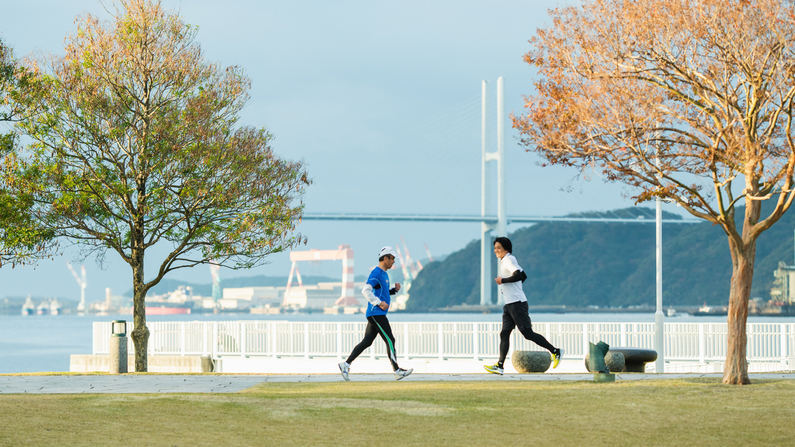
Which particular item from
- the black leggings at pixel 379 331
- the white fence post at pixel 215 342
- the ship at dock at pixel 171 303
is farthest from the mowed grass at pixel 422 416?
the ship at dock at pixel 171 303

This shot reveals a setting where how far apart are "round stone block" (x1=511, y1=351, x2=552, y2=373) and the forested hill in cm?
8729

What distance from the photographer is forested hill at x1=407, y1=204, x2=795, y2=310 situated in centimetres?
9962

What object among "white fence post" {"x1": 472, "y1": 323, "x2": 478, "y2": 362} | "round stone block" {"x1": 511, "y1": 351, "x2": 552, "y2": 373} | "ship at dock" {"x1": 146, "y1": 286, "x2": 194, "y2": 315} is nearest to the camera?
"round stone block" {"x1": 511, "y1": 351, "x2": 552, "y2": 373}

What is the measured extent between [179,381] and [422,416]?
487cm

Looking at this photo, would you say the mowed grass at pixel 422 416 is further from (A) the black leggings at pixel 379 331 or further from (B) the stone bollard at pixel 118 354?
(B) the stone bollard at pixel 118 354

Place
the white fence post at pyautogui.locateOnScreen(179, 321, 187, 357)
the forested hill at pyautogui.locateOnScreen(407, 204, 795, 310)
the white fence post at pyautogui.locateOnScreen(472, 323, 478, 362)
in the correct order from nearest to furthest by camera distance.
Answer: the white fence post at pyautogui.locateOnScreen(472, 323, 478, 362), the white fence post at pyautogui.locateOnScreen(179, 321, 187, 357), the forested hill at pyautogui.locateOnScreen(407, 204, 795, 310)

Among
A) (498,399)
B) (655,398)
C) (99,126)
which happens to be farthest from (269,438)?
(99,126)

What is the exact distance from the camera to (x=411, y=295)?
4439 inches

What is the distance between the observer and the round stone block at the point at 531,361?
42.8 ft

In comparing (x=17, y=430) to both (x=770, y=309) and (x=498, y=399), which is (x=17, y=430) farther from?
(x=770, y=309)

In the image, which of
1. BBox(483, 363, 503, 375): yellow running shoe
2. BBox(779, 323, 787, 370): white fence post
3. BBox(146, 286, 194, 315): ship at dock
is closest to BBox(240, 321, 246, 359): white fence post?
BBox(779, 323, 787, 370): white fence post

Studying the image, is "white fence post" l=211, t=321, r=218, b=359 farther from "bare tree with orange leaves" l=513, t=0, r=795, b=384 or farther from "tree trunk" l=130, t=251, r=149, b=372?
"bare tree with orange leaves" l=513, t=0, r=795, b=384

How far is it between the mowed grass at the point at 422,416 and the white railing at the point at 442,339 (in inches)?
437

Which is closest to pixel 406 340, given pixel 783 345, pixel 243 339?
pixel 243 339
